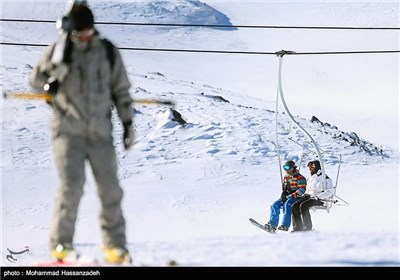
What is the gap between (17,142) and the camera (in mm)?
32469

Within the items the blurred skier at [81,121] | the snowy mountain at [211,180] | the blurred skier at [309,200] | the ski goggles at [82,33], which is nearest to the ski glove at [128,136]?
the blurred skier at [81,121]

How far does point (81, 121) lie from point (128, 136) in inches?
15.3

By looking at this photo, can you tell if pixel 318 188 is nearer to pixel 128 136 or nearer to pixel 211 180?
pixel 128 136

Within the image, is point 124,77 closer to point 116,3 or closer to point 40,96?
point 40,96

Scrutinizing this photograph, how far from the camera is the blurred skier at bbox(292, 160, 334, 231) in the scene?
44.9 ft

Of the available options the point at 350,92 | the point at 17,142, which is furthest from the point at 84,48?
the point at 350,92

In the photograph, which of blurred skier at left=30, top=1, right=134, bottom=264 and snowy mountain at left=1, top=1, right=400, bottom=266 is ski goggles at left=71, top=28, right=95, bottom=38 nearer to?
blurred skier at left=30, top=1, right=134, bottom=264

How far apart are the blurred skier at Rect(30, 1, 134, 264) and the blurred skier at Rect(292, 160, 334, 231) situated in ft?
27.4

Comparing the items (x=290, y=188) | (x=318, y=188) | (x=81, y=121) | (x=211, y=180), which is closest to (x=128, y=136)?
(x=81, y=121)

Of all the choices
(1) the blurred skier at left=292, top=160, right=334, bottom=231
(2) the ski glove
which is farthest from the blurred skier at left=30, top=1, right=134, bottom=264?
(1) the blurred skier at left=292, top=160, right=334, bottom=231

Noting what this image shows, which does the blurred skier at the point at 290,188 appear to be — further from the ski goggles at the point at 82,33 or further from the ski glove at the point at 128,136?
the ski goggles at the point at 82,33

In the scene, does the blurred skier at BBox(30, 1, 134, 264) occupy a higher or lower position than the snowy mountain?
higher

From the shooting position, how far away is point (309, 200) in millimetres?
13742
